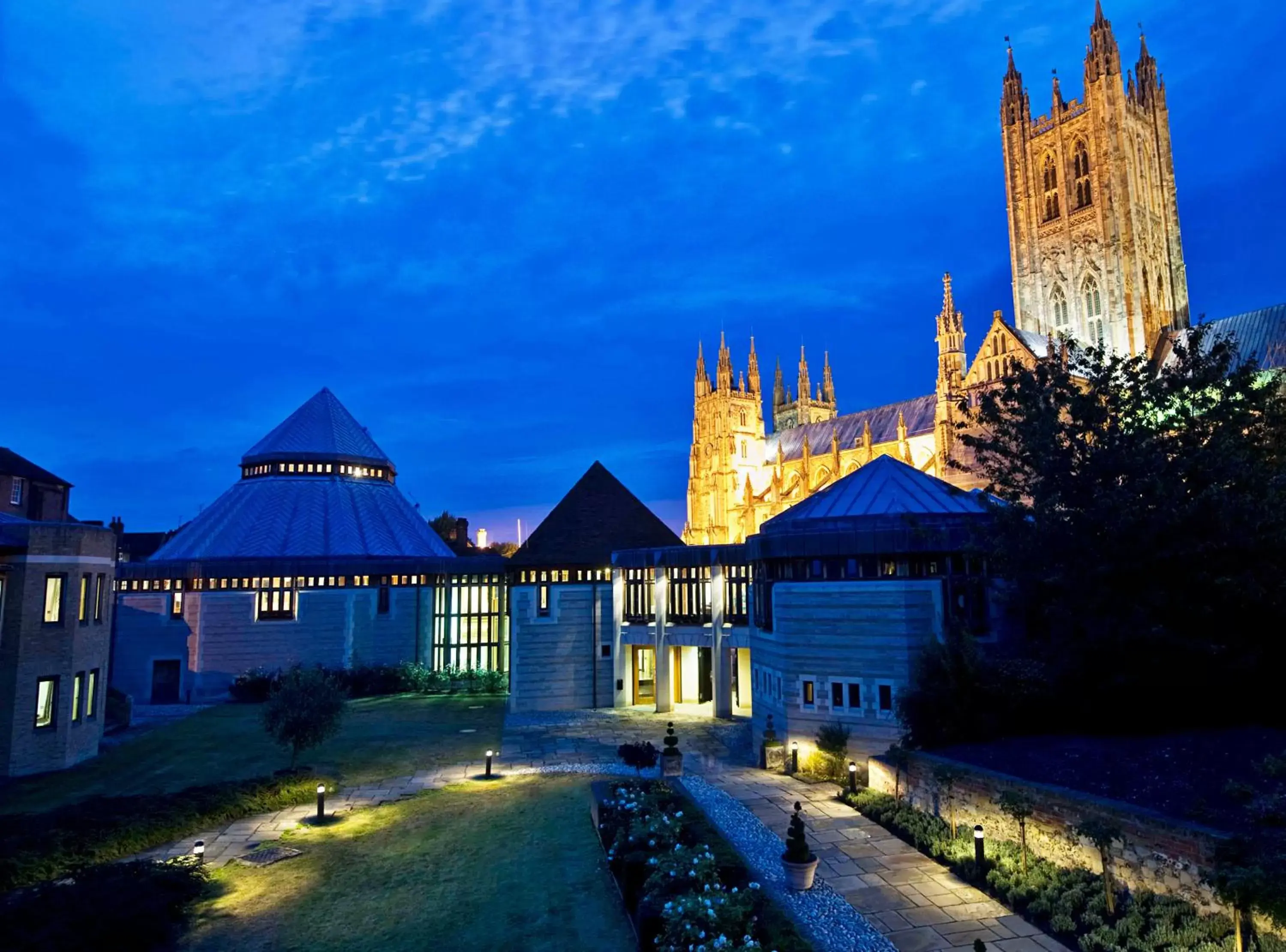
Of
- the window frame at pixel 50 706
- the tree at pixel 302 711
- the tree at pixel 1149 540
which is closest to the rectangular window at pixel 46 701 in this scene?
the window frame at pixel 50 706

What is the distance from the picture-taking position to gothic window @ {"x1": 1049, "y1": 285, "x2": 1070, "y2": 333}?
77812 millimetres

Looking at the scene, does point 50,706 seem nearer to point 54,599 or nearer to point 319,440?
point 54,599

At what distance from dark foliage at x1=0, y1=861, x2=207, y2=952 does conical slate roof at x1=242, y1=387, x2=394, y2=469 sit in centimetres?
4630

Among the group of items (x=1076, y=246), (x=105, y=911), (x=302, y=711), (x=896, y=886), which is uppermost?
(x=1076, y=246)

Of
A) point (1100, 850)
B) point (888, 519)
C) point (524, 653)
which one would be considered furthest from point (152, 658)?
point (1100, 850)

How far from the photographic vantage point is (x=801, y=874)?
14.9m

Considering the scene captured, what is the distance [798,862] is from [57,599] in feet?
87.8

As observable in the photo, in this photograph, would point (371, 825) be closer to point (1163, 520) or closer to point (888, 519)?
point (888, 519)

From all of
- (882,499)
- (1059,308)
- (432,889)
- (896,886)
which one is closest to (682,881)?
(896,886)

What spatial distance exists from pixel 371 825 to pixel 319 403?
4902 centimetres

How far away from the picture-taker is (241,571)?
1780 inches

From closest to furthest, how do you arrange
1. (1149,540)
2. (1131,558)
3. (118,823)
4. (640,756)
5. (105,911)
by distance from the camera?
(105,911) < (118,823) < (1149,540) < (1131,558) < (640,756)

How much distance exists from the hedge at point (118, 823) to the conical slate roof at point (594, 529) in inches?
763

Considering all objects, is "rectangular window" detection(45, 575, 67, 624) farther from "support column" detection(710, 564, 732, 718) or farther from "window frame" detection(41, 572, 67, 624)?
"support column" detection(710, 564, 732, 718)
